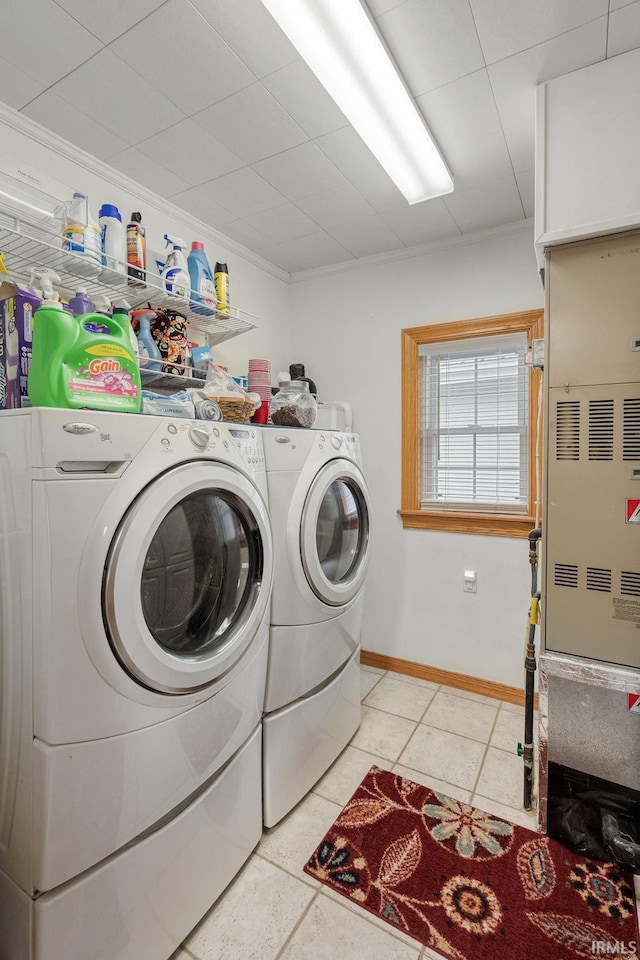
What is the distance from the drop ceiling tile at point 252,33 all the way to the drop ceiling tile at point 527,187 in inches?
46.0

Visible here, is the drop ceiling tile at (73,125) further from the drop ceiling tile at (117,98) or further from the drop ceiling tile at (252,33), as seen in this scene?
the drop ceiling tile at (252,33)

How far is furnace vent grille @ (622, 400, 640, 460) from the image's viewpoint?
1472mm

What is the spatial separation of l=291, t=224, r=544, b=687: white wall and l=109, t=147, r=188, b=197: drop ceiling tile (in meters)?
1.20

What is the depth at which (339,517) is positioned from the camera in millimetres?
2023

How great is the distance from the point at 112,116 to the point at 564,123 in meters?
1.57

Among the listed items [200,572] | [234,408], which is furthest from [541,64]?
[200,572]

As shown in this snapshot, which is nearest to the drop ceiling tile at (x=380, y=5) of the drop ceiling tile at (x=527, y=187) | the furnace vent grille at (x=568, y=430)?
the drop ceiling tile at (x=527, y=187)

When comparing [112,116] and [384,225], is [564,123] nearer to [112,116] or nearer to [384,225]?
[384,225]

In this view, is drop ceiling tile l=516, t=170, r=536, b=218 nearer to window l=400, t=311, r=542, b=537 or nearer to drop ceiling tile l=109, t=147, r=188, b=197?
window l=400, t=311, r=542, b=537

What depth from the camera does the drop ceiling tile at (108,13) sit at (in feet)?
4.12

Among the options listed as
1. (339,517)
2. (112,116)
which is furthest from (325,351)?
(112,116)

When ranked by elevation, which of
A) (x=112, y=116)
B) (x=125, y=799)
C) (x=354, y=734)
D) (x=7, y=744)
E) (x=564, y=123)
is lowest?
(x=354, y=734)

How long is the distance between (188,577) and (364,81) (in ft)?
5.55

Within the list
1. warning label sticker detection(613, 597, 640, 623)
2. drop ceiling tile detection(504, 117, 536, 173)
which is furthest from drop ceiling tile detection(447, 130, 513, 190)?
warning label sticker detection(613, 597, 640, 623)
